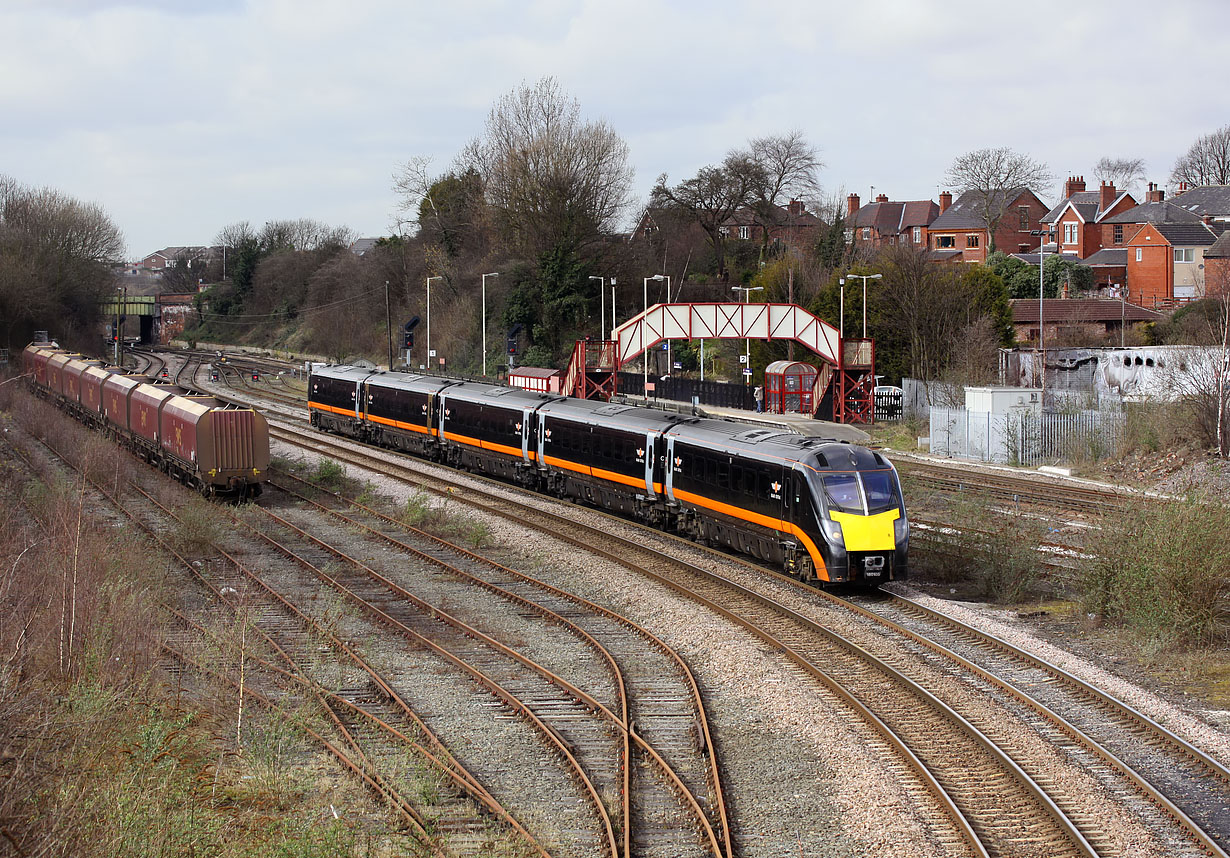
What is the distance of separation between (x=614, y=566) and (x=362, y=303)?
80.1m

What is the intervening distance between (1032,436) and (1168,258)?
4427 cm

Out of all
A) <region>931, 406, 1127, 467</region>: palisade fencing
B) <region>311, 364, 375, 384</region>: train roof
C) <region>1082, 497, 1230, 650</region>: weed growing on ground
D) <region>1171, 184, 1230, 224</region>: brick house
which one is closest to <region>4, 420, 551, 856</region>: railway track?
<region>1082, 497, 1230, 650</region>: weed growing on ground

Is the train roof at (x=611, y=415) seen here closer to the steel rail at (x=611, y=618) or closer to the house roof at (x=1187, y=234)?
the steel rail at (x=611, y=618)

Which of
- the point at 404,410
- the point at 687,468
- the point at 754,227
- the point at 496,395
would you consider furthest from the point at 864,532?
the point at 754,227

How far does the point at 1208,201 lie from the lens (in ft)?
263

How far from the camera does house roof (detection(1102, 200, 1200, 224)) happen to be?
248ft

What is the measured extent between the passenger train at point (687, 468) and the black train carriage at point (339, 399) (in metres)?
3.55

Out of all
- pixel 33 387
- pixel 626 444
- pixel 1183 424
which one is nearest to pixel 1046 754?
pixel 626 444

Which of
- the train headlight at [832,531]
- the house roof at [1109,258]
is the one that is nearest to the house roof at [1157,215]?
the house roof at [1109,258]

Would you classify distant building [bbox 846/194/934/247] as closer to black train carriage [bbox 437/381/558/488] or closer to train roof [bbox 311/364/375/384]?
train roof [bbox 311/364/375/384]

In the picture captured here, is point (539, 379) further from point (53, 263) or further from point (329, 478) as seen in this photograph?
point (53, 263)

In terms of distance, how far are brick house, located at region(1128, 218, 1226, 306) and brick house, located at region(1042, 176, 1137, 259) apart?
9560 mm

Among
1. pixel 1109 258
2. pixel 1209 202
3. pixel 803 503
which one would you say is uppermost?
pixel 1209 202

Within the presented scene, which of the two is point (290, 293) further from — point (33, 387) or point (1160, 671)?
point (1160, 671)
